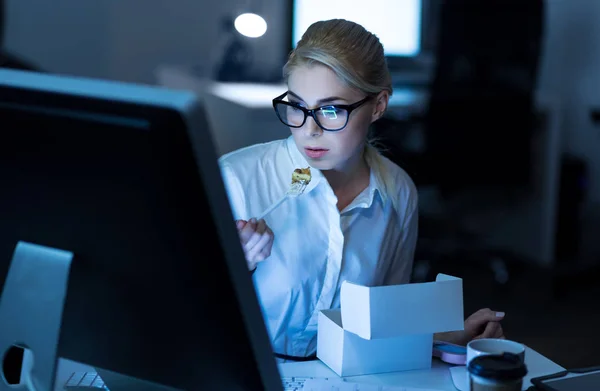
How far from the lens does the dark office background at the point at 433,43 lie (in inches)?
151

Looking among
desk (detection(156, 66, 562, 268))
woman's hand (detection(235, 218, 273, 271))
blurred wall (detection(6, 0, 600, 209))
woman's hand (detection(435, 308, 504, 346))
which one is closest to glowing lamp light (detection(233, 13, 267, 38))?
desk (detection(156, 66, 562, 268))

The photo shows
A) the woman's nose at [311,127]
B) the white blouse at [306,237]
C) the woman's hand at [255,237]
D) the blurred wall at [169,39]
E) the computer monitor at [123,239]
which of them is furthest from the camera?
the blurred wall at [169,39]

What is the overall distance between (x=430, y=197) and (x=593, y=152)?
0.95 meters

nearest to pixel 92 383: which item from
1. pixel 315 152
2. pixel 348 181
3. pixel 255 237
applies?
pixel 255 237

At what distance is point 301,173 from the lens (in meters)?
1.51

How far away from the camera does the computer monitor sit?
716mm

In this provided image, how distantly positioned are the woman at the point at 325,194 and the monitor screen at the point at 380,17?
7.43 feet

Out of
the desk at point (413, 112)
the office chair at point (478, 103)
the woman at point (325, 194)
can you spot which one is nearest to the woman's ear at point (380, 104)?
the woman at point (325, 194)

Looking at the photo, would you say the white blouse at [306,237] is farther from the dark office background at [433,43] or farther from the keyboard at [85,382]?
the dark office background at [433,43]

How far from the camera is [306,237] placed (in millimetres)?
1515

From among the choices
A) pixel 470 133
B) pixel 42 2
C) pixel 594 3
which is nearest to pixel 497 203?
pixel 470 133

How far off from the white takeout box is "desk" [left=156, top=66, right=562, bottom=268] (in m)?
1.93

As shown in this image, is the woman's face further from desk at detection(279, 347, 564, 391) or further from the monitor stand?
the monitor stand

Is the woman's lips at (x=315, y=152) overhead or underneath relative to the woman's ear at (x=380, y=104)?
underneath
